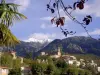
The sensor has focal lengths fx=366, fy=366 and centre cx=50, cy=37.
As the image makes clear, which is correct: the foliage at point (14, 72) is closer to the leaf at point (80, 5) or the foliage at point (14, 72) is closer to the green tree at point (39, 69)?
the green tree at point (39, 69)

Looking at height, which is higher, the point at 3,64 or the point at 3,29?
the point at 3,64

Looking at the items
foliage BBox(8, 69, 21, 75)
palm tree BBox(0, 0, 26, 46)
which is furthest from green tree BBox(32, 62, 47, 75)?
palm tree BBox(0, 0, 26, 46)

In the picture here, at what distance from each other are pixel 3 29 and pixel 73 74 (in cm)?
7752

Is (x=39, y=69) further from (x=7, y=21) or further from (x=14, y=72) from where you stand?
(x=7, y=21)

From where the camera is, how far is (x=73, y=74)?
292 ft

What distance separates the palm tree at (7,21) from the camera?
1214 cm

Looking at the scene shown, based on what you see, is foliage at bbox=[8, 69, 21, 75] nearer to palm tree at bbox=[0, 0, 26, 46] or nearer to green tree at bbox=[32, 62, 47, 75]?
green tree at bbox=[32, 62, 47, 75]

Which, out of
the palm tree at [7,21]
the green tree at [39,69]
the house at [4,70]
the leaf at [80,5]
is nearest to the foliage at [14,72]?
the house at [4,70]

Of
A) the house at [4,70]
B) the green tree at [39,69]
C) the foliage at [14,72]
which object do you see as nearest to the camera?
the foliage at [14,72]

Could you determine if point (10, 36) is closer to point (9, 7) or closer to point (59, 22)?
point (9, 7)

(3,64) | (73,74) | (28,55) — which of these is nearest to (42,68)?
(73,74)

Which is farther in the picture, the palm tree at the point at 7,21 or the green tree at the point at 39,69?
the green tree at the point at 39,69

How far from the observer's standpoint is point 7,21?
40.3ft

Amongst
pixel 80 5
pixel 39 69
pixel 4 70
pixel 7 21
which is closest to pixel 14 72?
pixel 4 70
